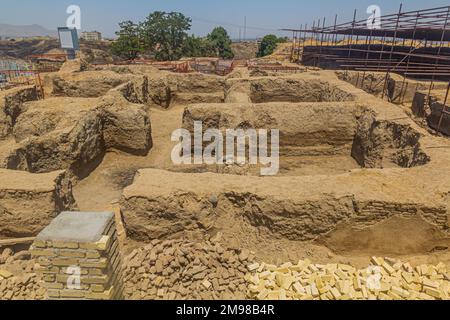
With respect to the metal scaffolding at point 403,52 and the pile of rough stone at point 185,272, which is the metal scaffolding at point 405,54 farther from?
the pile of rough stone at point 185,272

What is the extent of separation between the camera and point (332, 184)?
4.79 meters

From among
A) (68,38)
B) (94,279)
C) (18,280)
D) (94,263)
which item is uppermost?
(68,38)

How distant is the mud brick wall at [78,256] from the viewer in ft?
9.86

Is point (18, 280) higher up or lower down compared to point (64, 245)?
lower down

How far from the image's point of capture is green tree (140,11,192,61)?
3338cm

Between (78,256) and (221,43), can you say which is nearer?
(78,256)

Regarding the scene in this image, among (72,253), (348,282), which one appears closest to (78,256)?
(72,253)

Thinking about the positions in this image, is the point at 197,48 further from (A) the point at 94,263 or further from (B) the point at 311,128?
(A) the point at 94,263

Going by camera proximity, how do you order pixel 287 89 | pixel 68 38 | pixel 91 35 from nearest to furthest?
pixel 287 89 → pixel 68 38 → pixel 91 35

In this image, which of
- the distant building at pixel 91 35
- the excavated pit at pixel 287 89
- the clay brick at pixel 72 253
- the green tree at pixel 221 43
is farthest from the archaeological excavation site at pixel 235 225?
the distant building at pixel 91 35

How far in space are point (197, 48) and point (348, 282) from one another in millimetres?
36049

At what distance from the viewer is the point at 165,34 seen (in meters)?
33.9

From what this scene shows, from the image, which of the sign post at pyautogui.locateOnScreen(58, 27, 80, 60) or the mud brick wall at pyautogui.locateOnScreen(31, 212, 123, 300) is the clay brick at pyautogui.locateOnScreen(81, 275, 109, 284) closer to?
the mud brick wall at pyautogui.locateOnScreen(31, 212, 123, 300)
